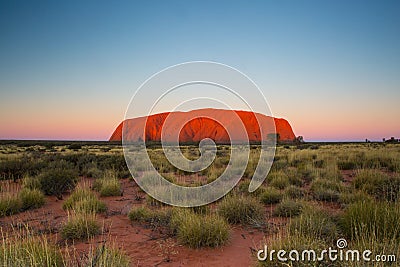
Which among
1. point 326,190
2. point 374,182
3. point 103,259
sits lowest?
point 103,259

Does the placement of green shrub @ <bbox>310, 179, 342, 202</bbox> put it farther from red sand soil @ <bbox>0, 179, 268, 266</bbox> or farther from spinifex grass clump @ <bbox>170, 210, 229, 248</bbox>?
spinifex grass clump @ <bbox>170, 210, 229, 248</bbox>

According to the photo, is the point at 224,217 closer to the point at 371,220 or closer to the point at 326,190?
the point at 371,220

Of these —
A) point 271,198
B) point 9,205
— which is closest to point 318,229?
point 271,198

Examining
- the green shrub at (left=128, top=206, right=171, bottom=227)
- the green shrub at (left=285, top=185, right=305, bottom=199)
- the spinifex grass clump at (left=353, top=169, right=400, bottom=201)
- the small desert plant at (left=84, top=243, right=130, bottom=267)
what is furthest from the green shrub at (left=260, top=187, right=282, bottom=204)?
the small desert plant at (left=84, top=243, right=130, bottom=267)

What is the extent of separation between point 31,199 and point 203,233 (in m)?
5.67

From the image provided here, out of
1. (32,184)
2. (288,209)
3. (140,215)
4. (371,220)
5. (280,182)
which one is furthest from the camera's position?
(280,182)

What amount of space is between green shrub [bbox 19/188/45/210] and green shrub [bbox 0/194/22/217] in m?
0.23

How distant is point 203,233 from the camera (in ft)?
16.2

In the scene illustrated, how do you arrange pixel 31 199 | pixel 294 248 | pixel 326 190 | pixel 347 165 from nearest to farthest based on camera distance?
pixel 294 248, pixel 31 199, pixel 326 190, pixel 347 165

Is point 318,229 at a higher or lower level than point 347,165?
lower

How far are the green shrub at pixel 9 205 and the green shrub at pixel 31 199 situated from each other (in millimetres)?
232

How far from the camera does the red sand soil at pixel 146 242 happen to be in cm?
Answer: 447

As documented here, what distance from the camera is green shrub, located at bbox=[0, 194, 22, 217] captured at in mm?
7121

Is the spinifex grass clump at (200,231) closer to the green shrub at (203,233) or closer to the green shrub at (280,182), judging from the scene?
the green shrub at (203,233)
